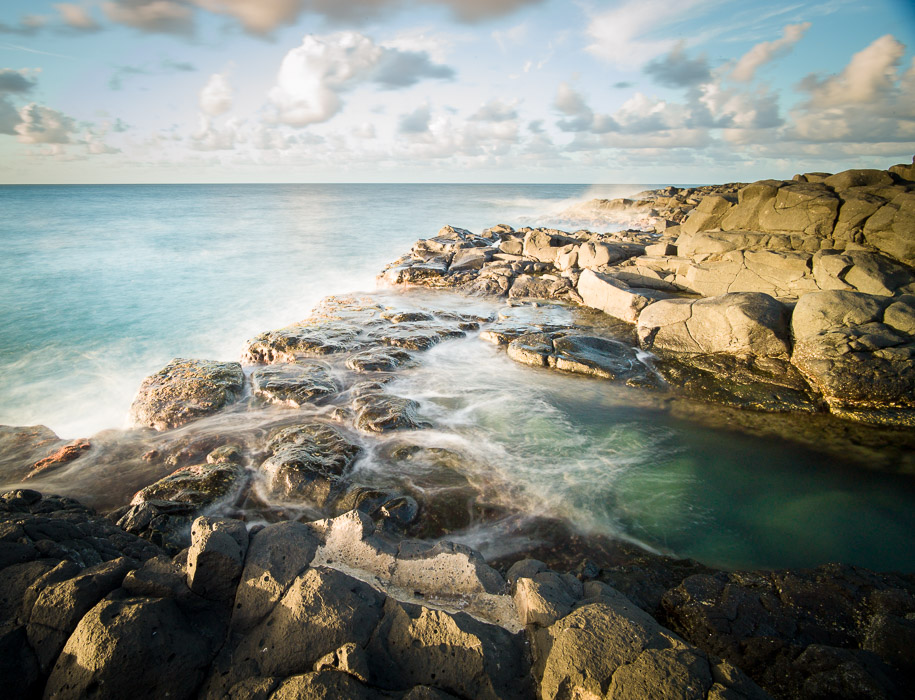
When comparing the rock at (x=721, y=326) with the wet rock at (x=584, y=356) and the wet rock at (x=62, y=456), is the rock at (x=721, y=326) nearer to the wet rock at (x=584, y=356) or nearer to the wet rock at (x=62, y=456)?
the wet rock at (x=584, y=356)

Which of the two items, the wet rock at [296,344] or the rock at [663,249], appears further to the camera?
the rock at [663,249]

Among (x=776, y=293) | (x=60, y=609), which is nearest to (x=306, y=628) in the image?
(x=60, y=609)

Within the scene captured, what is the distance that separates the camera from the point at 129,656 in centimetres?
266

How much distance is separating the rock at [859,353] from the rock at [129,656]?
10.1 metres

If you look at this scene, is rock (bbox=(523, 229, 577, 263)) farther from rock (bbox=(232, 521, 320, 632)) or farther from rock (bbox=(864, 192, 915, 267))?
rock (bbox=(232, 521, 320, 632))

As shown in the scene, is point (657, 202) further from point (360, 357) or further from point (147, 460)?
point (147, 460)

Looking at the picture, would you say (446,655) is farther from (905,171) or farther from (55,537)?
(905,171)

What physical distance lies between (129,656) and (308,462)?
3.52m

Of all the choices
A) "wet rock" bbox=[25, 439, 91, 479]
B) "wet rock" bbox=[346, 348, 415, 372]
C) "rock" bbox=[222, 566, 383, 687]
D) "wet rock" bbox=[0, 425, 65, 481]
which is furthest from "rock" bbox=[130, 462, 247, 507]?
"wet rock" bbox=[346, 348, 415, 372]

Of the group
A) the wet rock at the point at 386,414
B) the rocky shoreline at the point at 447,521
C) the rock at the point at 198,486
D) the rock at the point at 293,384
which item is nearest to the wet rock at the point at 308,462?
the rocky shoreline at the point at 447,521

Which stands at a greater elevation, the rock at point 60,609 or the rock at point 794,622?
the rock at point 60,609

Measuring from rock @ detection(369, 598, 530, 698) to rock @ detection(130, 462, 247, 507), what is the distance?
3664 mm

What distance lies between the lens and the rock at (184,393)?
768cm

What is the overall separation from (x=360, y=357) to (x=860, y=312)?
34.2ft
